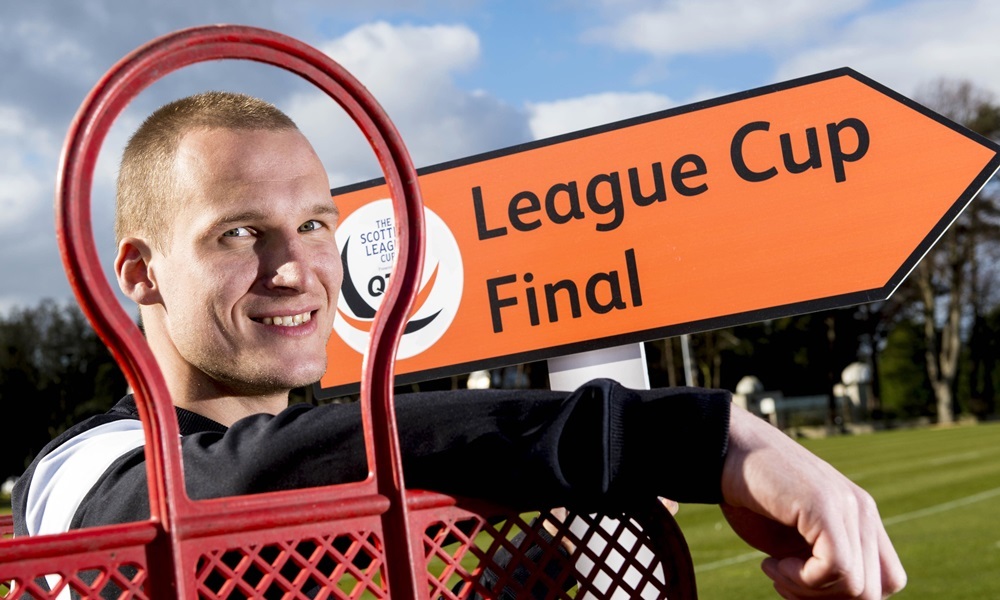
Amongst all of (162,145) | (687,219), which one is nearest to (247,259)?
(162,145)

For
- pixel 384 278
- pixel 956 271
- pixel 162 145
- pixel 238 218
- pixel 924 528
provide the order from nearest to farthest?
pixel 238 218 < pixel 162 145 < pixel 384 278 < pixel 924 528 < pixel 956 271

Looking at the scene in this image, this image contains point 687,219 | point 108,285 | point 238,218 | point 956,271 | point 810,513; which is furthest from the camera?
point 956,271

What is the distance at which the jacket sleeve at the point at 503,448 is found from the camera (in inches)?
56.0

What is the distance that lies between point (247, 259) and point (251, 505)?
0.48 metres

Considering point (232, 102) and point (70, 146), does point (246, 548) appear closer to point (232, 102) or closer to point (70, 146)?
point (70, 146)

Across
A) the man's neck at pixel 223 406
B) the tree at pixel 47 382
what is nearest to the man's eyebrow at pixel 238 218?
the man's neck at pixel 223 406

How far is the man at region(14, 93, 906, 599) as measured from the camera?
1.41m

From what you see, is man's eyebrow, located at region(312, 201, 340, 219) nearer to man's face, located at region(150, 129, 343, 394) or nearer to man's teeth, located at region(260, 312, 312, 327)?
man's face, located at region(150, 129, 343, 394)

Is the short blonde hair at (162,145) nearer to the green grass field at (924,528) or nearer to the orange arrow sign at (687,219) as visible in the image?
the orange arrow sign at (687,219)

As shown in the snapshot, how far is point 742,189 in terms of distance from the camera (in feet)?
8.59

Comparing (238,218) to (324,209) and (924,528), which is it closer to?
(324,209)

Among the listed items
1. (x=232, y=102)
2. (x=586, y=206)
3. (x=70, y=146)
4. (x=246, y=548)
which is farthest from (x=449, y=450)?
(x=586, y=206)

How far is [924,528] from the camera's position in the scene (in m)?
13.5

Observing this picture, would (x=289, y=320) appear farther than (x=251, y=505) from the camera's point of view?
Yes
